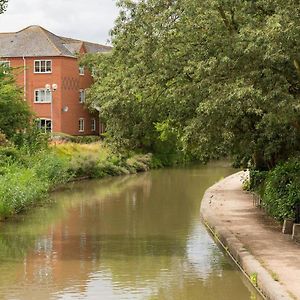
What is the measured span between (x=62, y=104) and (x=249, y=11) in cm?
4867

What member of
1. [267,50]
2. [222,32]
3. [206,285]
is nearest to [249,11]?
[222,32]

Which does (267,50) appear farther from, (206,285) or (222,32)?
(206,285)

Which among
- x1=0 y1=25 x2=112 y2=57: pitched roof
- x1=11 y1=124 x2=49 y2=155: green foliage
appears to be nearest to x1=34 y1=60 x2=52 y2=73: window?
x1=0 y1=25 x2=112 y2=57: pitched roof

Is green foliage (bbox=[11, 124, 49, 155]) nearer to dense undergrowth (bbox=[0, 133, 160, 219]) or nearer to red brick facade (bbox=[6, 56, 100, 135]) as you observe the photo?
dense undergrowth (bbox=[0, 133, 160, 219])

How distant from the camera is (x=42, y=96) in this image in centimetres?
6619

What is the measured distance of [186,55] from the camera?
62.5 ft

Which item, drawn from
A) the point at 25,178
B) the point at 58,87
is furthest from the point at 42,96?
the point at 25,178

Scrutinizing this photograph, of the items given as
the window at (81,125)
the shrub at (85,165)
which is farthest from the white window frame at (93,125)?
the shrub at (85,165)

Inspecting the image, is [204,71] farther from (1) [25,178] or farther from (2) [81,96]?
(2) [81,96]

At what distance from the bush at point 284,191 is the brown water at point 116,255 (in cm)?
231

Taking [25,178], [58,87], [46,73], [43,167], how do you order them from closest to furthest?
[25,178] → [43,167] → [58,87] → [46,73]

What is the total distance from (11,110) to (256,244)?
1053 inches

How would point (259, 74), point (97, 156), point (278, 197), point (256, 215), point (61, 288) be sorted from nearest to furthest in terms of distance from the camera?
point (61, 288), point (259, 74), point (278, 197), point (256, 215), point (97, 156)

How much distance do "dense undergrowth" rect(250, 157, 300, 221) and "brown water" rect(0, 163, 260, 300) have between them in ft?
7.58
